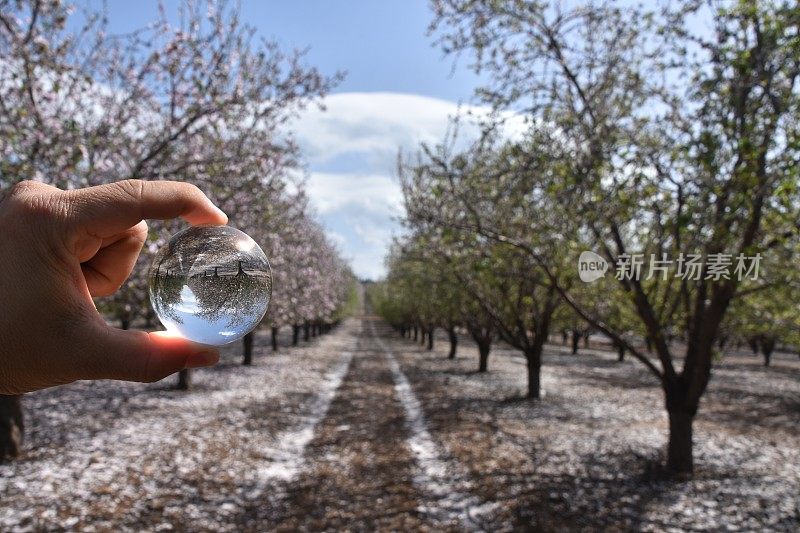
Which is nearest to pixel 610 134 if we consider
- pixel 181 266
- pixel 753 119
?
pixel 753 119

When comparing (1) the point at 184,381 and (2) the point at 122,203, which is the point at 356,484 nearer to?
(2) the point at 122,203

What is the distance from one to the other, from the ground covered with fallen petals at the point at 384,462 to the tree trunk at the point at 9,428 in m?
0.30

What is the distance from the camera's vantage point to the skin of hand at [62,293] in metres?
1.71

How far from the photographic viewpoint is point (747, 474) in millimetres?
9742

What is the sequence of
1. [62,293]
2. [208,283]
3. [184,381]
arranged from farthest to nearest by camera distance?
[184,381] < [208,283] < [62,293]

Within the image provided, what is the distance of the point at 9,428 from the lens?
892cm

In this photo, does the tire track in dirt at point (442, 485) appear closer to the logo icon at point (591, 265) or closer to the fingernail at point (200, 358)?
the logo icon at point (591, 265)

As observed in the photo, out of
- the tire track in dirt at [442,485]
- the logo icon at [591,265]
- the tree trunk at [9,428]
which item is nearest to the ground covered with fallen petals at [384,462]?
the tire track in dirt at [442,485]

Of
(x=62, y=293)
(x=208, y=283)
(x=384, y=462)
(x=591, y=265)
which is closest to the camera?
(x=62, y=293)

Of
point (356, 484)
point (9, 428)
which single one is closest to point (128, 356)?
point (356, 484)

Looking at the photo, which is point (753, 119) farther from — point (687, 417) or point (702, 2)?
point (687, 417)

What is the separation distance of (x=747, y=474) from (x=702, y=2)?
8632 mm

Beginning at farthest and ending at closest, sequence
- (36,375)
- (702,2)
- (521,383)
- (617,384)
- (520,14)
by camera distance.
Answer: (617,384), (521,383), (520,14), (702,2), (36,375)

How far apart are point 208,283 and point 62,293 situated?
1.56 ft
